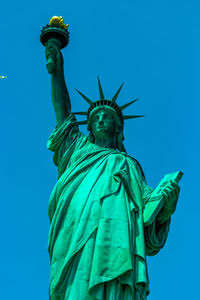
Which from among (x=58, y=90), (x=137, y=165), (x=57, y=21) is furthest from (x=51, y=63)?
(x=137, y=165)

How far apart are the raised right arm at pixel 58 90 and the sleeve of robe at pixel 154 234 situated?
2279 millimetres

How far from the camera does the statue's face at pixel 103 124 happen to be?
13727mm

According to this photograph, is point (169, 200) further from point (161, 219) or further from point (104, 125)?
point (104, 125)

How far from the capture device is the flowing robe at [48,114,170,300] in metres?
10.9

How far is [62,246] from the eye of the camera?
11.6 metres

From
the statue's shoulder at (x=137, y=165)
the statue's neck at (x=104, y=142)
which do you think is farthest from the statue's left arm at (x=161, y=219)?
the statue's neck at (x=104, y=142)

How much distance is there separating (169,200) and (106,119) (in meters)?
2.39

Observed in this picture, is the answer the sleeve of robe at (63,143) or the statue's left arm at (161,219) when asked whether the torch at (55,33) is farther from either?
the statue's left arm at (161,219)

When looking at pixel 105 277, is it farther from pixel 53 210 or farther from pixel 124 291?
pixel 53 210

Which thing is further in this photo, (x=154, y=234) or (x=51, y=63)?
(x=51, y=63)

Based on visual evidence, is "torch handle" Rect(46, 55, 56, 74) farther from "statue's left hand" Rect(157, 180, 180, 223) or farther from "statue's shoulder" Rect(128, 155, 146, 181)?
"statue's left hand" Rect(157, 180, 180, 223)

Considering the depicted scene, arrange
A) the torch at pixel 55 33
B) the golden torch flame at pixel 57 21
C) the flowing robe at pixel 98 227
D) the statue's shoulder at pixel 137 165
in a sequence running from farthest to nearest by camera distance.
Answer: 1. the golden torch flame at pixel 57 21
2. the torch at pixel 55 33
3. the statue's shoulder at pixel 137 165
4. the flowing robe at pixel 98 227

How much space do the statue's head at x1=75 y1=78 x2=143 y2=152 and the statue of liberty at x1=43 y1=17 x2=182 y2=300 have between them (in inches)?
0.7

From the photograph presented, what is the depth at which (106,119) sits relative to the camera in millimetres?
13867
